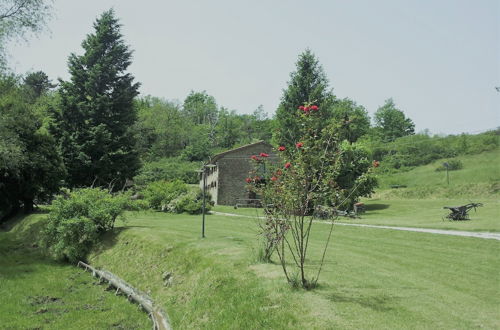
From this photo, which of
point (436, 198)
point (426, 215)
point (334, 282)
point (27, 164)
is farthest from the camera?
point (436, 198)

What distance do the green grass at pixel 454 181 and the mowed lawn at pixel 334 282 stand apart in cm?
2165

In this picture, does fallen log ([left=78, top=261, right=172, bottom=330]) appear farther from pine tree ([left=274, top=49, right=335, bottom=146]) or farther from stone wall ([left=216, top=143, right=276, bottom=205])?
pine tree ([left=274, top=49, right=335, bottom=146])

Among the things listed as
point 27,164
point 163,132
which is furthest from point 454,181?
point 163,132

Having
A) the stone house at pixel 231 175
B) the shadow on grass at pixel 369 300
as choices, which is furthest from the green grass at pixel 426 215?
the stone house at pixel 231 175

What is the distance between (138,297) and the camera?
11906 millimetres

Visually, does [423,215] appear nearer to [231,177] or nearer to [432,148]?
[231,177]

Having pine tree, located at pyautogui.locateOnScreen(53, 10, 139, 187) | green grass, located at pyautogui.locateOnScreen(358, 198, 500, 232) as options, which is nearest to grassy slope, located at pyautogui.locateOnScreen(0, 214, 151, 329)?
green grass, located at pyautogui.locateOnScreen(358, 198, 500, 232)

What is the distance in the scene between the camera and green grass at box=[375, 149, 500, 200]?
33.4 metres

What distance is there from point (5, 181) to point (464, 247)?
93.5 feet

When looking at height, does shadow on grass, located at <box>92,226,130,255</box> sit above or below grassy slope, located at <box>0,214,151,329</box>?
above

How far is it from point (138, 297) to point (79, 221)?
23.5 ft

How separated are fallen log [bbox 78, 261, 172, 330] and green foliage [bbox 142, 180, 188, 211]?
1734 centimetres

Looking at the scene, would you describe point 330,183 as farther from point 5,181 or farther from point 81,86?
point 81,86

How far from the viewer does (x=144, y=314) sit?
11.0 m
